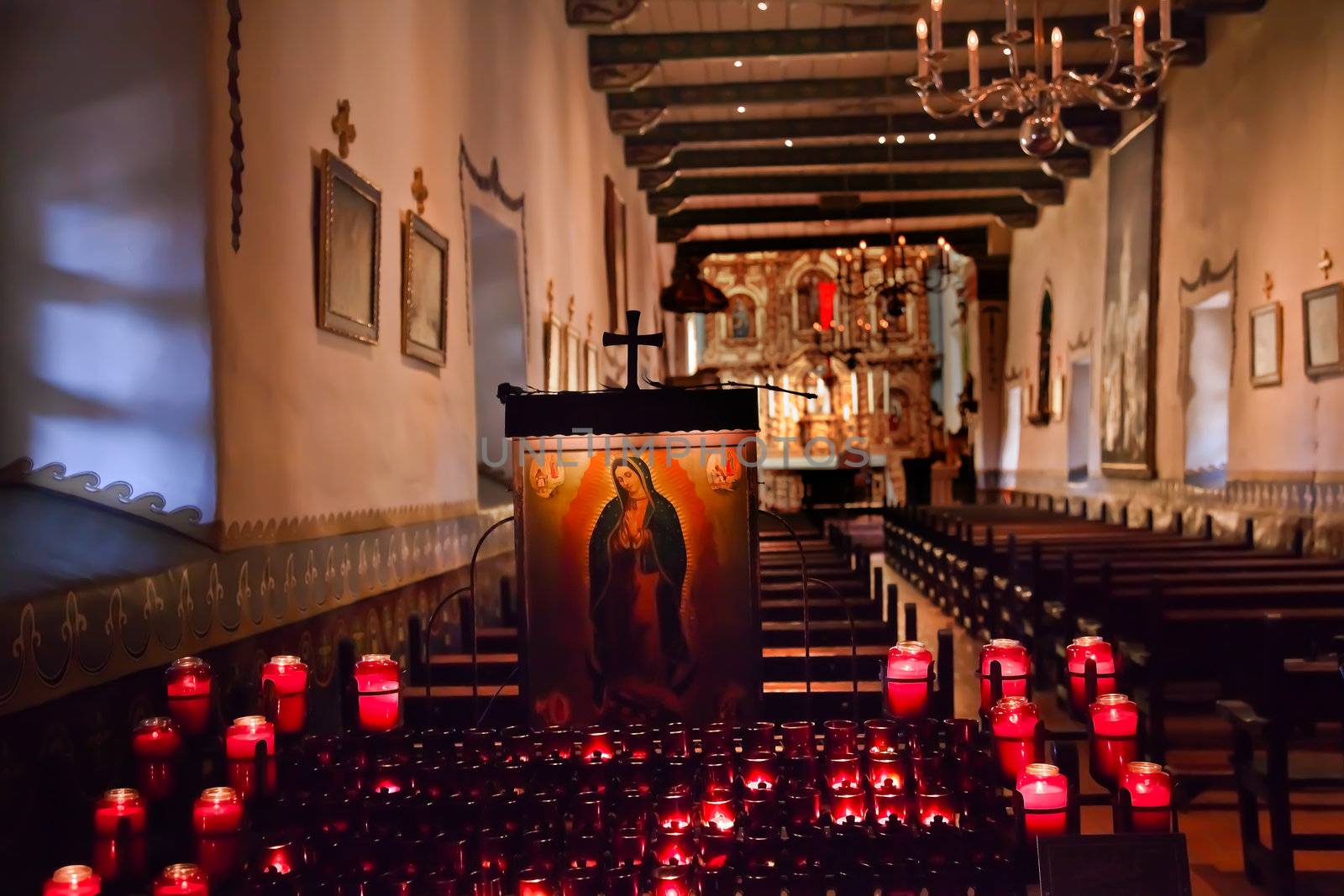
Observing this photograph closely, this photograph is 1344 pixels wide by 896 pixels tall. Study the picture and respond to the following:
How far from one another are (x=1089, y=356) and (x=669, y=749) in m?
14.9

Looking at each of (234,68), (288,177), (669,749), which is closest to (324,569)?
(288,177)

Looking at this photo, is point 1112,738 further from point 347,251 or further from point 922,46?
point 922,46

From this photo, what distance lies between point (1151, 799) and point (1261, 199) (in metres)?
9.18

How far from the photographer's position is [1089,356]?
16828 mm

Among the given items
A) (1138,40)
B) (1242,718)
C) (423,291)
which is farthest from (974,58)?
(1242,718)

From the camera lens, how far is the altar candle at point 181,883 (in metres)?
2.49

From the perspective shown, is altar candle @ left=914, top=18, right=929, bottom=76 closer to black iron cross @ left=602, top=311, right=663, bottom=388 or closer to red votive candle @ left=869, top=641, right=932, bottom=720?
black iron cross @ left=602, top=311, right=663, bottom=388

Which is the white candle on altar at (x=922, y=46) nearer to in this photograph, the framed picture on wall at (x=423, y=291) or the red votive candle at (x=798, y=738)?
the framed picture on wall at (x=423, y=291)

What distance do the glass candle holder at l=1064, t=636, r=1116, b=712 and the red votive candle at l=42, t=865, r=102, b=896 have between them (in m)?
2.68

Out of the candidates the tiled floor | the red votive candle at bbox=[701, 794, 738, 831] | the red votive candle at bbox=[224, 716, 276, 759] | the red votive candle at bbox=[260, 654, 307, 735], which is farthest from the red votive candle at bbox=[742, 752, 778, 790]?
the tiled floor

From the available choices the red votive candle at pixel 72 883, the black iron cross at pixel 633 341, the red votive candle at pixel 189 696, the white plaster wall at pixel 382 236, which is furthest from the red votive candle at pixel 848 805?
the white plaster wall at pixel 382 236

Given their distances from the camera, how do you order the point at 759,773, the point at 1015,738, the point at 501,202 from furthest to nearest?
the point at 501,202 < the point at 1015,738 < the point at 759,773

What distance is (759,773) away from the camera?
9.72 feet

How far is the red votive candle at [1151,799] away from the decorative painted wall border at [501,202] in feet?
18.6
